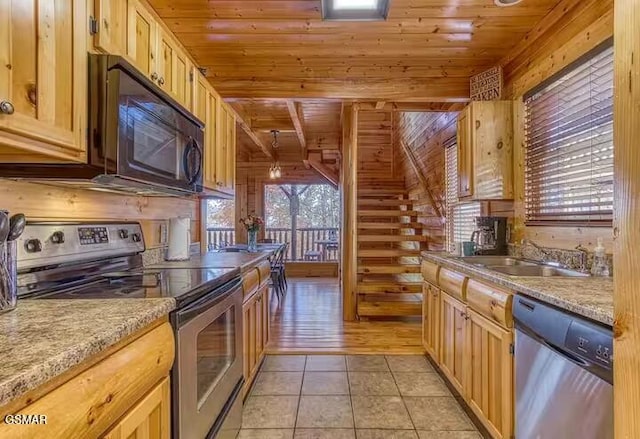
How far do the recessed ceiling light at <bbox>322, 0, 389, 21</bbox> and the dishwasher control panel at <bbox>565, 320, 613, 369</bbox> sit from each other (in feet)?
6.45

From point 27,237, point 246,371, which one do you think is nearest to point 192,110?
point 27,237

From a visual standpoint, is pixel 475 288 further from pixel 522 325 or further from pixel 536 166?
pixel 536 166

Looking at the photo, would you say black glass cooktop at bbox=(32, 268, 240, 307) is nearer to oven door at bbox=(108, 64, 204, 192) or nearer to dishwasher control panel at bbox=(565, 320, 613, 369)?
oven door at bbox=(108, 64, 204, 192)

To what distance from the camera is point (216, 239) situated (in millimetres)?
8938

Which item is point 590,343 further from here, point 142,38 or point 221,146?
point 221,146

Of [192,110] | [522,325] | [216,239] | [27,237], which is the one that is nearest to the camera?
[27,237]

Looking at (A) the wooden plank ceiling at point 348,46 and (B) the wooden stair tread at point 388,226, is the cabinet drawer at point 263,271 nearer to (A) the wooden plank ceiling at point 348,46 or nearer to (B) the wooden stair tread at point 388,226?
(A) the wooden plank ceiling at point 348,46

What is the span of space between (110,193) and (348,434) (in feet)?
5.94

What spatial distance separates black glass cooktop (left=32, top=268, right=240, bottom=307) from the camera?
4.38ft

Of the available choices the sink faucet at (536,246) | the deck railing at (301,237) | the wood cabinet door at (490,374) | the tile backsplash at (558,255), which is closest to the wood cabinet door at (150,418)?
the wood cabinet door at (490,374)

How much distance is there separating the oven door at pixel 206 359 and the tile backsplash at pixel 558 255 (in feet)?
6.10

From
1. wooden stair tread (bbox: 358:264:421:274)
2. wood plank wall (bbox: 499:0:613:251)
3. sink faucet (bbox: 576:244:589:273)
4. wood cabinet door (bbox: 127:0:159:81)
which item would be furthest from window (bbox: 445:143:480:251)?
wood cabinet door (bbox: 127:0:159:81)

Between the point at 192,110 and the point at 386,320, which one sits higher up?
the point at 192,110

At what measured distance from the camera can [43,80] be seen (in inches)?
43.1
